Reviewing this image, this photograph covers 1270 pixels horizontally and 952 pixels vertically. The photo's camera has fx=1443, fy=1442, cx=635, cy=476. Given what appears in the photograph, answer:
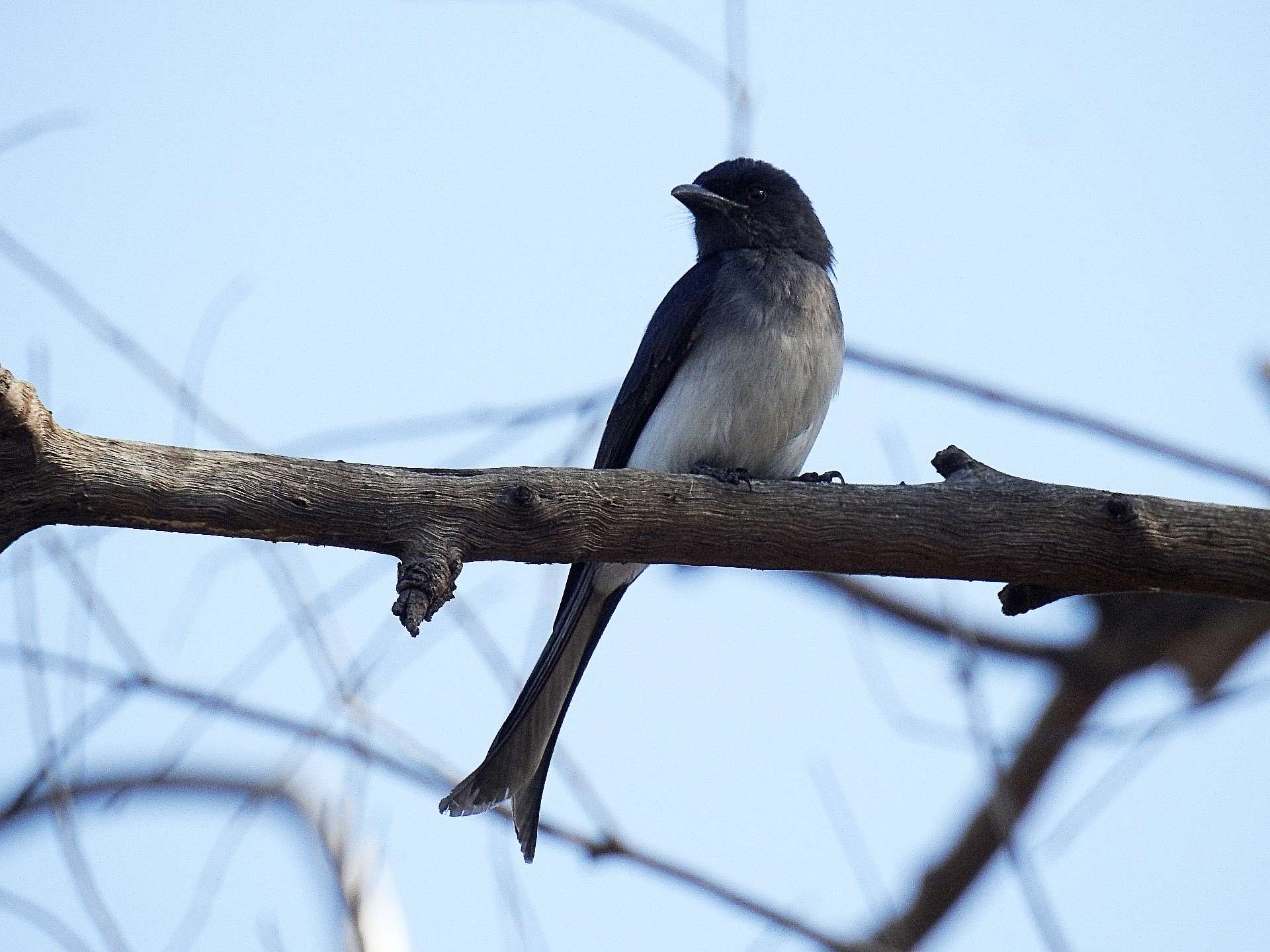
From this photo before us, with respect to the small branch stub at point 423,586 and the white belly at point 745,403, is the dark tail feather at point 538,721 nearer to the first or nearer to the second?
the white belly at point 745,403

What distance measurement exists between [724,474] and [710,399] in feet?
2.94

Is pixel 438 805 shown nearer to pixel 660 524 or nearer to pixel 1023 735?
pixel 660 524

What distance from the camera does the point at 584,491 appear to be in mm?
3758

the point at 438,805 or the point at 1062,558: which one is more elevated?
the point at 1062,558

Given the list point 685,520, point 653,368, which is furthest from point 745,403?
point 685,520

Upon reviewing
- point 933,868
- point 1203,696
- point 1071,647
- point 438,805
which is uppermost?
point 1071,647

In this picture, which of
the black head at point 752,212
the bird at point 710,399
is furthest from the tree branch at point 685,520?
the black head at point 752,212

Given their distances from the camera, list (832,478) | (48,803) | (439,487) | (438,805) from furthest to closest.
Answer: (832,478) → (48,803) → (438,805) → (439,487)

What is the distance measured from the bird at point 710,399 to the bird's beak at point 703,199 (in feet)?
1.34

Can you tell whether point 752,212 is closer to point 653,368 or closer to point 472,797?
point 653,368

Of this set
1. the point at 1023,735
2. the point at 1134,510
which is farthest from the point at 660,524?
the point at 1023,735

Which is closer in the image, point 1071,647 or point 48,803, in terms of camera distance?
point 48,803

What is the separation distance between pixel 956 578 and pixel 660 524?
830 millimetres

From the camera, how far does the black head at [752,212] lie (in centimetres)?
595
